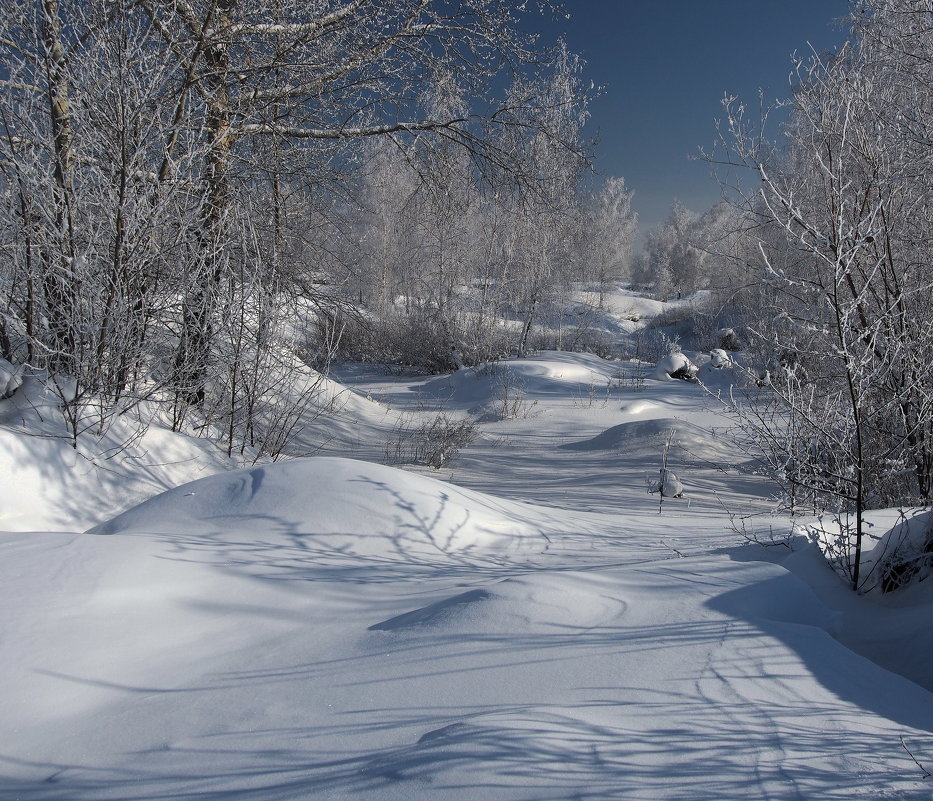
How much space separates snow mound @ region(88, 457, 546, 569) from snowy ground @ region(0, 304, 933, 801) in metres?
0.01

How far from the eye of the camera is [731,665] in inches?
66.5

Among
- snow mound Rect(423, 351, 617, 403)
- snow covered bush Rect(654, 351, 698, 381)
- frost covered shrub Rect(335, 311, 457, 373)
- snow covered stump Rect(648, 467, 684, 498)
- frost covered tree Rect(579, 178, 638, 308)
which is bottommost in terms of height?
snow covered stump Rect(648, 467, 684, 498)

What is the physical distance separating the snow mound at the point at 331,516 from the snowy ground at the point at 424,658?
14 mm

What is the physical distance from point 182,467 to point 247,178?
3.20m

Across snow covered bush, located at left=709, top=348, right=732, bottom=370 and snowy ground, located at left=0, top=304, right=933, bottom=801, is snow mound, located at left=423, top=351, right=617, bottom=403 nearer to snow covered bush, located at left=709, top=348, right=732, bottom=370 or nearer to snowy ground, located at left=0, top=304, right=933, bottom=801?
snow covered bush, located at left=709, top=348, right=732, bottom=370

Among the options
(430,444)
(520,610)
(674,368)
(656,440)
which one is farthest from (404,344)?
(520,610)

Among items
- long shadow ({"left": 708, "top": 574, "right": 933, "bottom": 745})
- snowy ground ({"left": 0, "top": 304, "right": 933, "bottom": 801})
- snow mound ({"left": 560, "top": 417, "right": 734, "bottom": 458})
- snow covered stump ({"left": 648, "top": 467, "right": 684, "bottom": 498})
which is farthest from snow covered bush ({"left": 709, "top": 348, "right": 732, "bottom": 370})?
long shadow ({"left": 708, "top": 574, "right": 933, "bottom": 745})

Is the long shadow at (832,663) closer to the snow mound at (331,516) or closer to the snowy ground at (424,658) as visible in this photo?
the snowy ground at (424,658)

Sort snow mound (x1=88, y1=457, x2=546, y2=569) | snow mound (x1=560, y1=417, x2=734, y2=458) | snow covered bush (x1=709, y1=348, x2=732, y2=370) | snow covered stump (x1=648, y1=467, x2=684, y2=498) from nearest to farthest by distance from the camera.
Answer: snow mound (x1=88, y1=457, x2=546, y2=569) → snow covered stump (x1=648, y1=467, x2=684, y2=498) → snow mound (x1=560, y1=417, x2=734, y2=458) → snow covered bush (x1=709, y1=348, x2=732, y2=370)

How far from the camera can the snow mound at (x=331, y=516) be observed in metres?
2.79

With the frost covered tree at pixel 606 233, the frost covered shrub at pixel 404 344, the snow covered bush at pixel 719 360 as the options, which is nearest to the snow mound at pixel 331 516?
the snow covered bush at pixel 719 360

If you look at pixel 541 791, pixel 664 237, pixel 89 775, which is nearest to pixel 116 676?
pixel 89 775

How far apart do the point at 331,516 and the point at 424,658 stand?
1.34m

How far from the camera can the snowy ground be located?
4.28 ft
